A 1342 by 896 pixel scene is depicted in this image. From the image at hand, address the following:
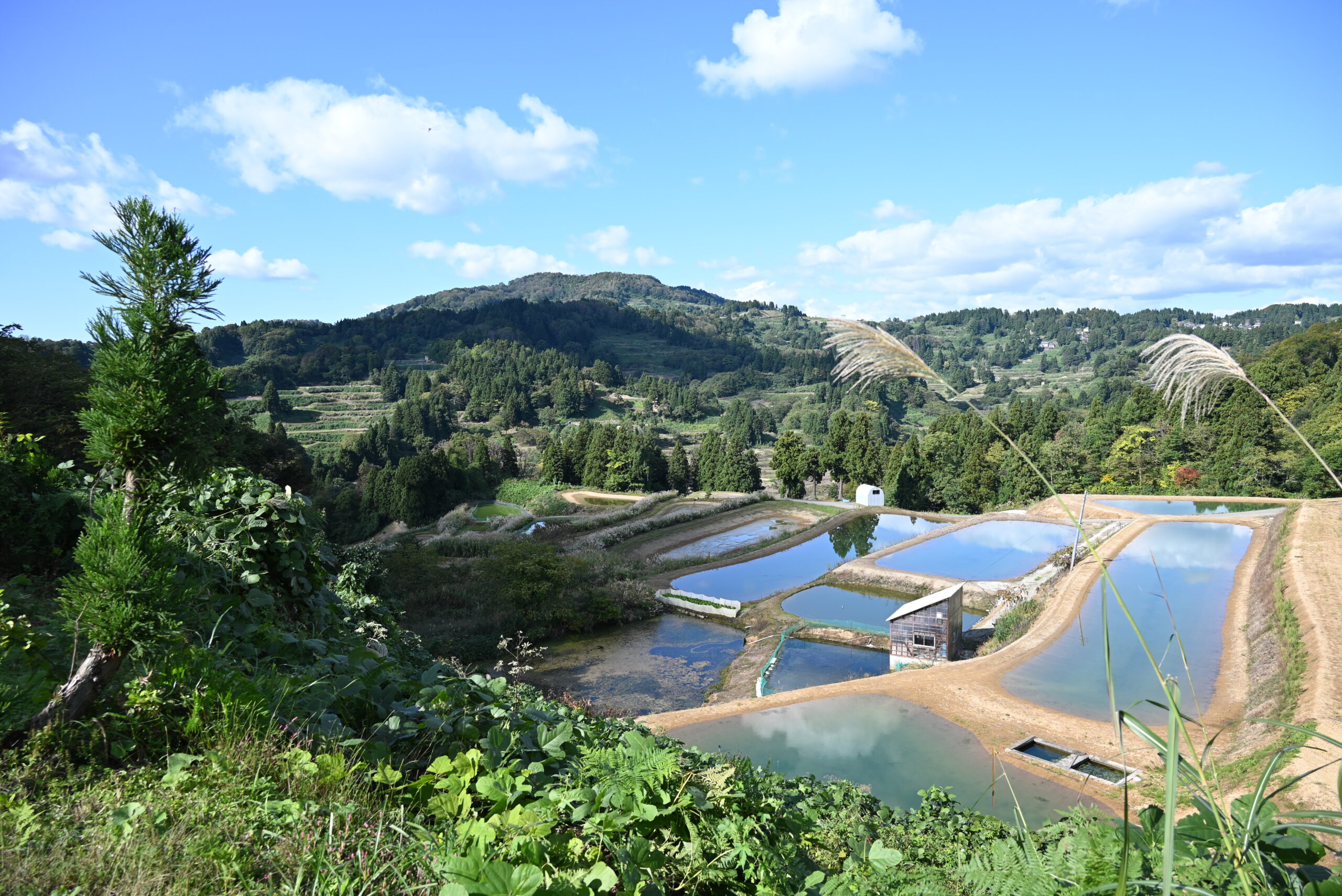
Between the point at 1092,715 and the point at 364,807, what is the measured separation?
11.2 m

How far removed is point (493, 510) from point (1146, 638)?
105 ft

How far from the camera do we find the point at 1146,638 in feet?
46.9

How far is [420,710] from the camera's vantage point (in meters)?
2.66

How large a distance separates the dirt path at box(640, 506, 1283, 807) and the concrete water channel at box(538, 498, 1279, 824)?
36 mm

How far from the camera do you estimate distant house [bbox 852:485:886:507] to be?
34.2m

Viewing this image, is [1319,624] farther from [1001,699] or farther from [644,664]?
[644,664]

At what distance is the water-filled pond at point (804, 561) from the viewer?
2034cm

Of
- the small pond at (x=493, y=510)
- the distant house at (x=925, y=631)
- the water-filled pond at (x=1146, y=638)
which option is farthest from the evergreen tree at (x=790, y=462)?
the distant house at (x=925, y=631)

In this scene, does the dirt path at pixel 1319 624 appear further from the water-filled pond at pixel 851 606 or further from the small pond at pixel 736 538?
the small pond at pixel 736 538

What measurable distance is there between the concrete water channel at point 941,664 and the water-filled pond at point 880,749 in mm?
33

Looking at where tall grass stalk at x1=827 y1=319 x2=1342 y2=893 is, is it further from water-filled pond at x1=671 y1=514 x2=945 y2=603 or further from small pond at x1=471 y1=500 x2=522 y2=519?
small pond at x1=471 y1=500 x2=522 y2=519

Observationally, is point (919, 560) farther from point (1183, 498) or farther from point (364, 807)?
point (364, 807)

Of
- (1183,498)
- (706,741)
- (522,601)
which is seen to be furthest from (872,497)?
(706,741)

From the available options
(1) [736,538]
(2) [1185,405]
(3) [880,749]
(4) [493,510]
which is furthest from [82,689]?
(4) [493,510]
